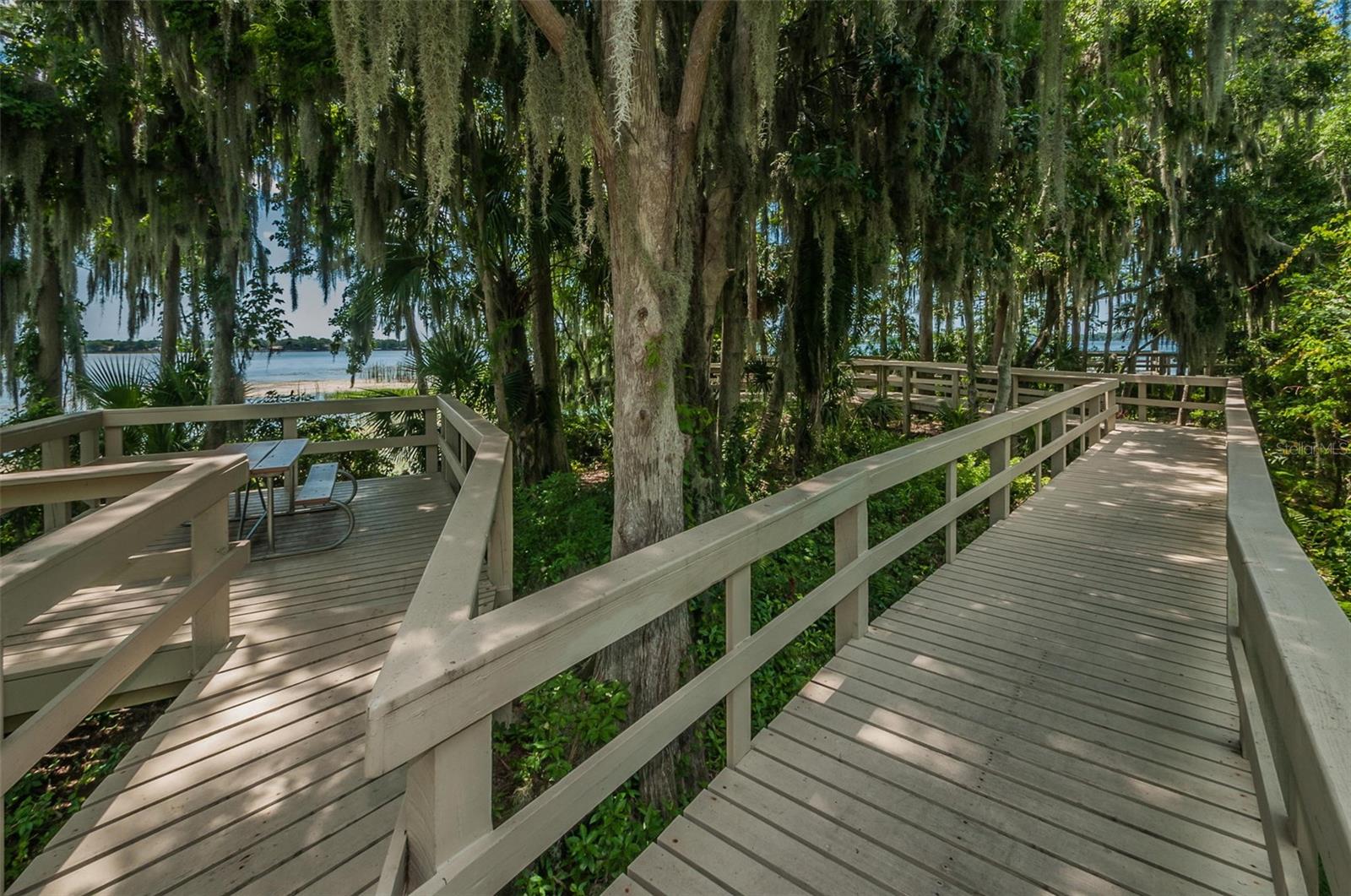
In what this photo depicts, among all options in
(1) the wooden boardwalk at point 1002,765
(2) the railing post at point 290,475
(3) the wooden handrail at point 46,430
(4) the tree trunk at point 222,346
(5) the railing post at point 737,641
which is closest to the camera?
(1) the wooden boardwalk at point 1002,765

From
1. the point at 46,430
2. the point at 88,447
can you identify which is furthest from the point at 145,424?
the point at 46,430

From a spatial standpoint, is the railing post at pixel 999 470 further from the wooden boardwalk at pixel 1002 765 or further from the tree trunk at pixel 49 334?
the tree trunk at pixel 49 334

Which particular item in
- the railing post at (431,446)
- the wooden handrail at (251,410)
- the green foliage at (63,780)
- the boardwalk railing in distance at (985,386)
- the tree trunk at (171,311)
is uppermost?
the tree trunk at (171,311)

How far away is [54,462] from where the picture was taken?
13.4 ft

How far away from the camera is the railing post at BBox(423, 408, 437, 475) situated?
6.67 metres

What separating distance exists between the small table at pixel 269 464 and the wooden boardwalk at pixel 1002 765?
331 centimetres

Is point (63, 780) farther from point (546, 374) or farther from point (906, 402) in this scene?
point (906, 402)

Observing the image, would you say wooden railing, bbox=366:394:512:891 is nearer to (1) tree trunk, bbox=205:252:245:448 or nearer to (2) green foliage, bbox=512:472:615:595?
(2) green foliage, bbox=512:472:615:595

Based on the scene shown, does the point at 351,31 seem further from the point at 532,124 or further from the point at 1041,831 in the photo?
the point at 1041,831

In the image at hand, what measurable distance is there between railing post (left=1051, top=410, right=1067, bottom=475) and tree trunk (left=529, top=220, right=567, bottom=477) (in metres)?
5.13

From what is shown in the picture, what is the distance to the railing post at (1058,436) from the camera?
622 cm

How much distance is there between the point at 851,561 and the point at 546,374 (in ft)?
16.9

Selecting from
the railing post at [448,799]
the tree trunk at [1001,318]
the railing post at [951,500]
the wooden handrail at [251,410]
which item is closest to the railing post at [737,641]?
the railing post at [448,799]

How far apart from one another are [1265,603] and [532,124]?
3.53 m
